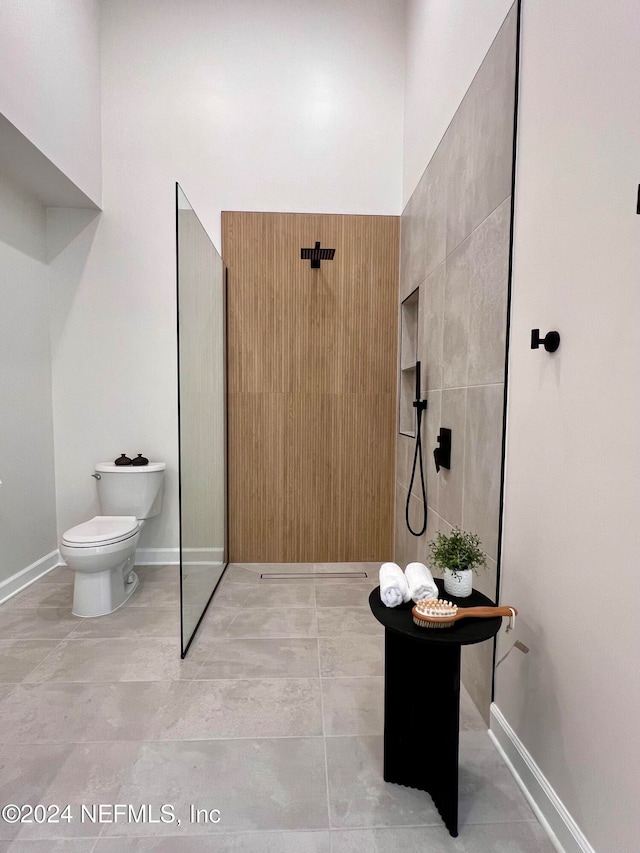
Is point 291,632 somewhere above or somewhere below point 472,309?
below

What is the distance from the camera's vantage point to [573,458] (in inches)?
43.1

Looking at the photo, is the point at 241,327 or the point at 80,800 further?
the point at 241,327

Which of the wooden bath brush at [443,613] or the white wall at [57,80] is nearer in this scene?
the wooden bath brush at [443,613]

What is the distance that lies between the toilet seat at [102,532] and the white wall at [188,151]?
575 millimetres

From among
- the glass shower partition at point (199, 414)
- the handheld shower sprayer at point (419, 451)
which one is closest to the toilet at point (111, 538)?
the glass shower partition at point (199, 414)

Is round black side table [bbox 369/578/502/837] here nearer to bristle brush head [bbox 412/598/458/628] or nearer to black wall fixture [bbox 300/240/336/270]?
bristle brush head [bbox 412/598/458/628]

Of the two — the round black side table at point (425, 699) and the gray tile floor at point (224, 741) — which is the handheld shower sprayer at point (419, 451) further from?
the round black side table at point (425, 699)

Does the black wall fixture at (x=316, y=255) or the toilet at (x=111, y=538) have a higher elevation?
the black wall fixture at (x=316, y=255)

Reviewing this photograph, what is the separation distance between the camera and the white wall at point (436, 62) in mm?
1671

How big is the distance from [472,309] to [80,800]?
78.8 inches

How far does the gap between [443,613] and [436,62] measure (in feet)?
8.22

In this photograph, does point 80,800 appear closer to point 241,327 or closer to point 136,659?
point 136,659

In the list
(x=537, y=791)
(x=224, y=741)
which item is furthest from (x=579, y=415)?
(x=224, y=741)

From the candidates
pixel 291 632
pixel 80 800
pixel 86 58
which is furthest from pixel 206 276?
pixel 80 800
